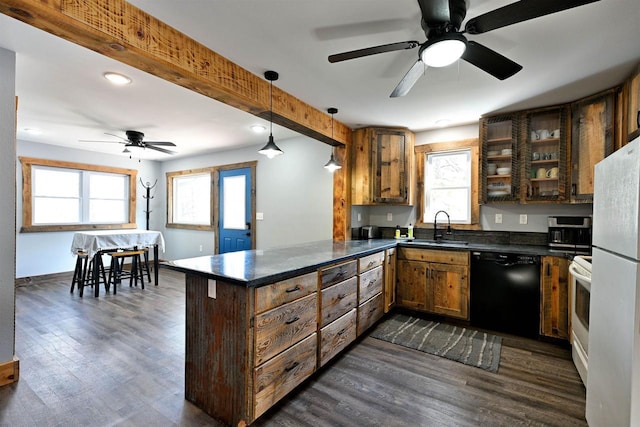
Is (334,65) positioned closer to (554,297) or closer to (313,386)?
(313,386)

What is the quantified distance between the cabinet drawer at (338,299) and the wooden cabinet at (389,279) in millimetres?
767

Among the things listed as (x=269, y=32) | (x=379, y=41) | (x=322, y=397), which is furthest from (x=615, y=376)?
(x=269, y=32)

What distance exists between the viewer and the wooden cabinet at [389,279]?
11.2ft

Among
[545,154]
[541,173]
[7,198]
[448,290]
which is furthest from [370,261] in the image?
[7,198]

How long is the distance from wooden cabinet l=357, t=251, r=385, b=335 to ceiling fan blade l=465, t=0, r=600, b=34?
6.53 feet

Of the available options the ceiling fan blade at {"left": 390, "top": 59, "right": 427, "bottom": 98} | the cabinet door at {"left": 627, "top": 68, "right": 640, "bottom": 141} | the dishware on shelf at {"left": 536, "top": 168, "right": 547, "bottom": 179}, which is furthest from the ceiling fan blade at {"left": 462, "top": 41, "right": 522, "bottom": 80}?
the dishware on shelf at {"left": 536, "top": 168, "right": 547, "bottom": 179}

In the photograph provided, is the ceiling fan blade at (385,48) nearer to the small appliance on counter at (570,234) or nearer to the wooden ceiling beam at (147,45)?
the wooden ceiling beam at (147,45)

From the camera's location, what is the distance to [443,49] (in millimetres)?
1535

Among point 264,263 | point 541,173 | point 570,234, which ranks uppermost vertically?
point 541,173

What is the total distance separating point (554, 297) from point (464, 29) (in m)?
2.66

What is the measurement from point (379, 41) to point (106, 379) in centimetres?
314

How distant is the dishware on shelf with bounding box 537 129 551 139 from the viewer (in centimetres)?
321

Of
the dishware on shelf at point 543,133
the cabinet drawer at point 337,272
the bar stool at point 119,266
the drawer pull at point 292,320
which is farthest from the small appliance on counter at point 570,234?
the bar stool at point 119,266

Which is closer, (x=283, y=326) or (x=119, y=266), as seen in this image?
(x=283, y=326)
